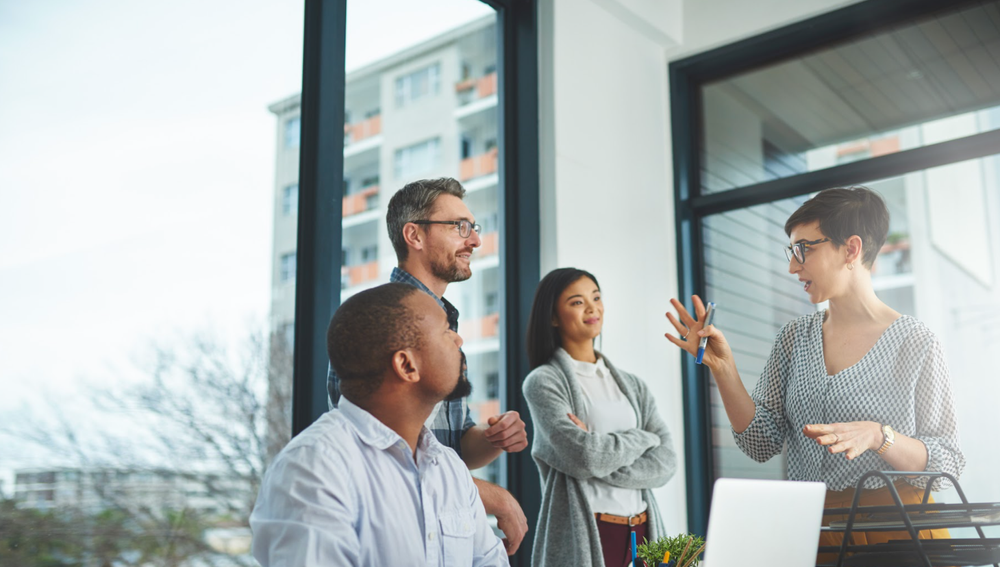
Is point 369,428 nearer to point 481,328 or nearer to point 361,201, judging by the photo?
point 361,201

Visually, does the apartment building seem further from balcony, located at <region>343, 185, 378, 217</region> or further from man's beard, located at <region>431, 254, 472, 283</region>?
man's beard, located at <region>431, 254, 472, 283</region>

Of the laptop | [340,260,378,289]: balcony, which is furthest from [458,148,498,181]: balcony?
the laptop

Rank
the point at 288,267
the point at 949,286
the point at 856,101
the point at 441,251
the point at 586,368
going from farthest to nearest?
the point at 856,101
the point at 949,286
the point at 586,368
the point at 288,267
the point at 441,251

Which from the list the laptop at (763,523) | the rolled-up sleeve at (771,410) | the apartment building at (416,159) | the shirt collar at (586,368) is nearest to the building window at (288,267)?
the apartment building at (416,159)

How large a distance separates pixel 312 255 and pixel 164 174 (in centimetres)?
51

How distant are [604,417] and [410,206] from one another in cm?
95

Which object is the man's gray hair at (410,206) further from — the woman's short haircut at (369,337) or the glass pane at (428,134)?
the woman's short haircut at (369,337)

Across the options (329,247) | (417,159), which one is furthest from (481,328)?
(329,247)

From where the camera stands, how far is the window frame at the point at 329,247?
8.80ft

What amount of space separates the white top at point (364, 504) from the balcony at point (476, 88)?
2082mm

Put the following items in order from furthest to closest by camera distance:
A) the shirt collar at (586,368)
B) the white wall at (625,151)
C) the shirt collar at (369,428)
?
1. the white wall at (625,151)
2. the shirt collar at (586,368)
3. the shirt collar at (369,428)

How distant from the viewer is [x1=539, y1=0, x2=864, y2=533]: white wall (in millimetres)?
3600

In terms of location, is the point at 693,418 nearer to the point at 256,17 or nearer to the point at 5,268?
the point at 256,17

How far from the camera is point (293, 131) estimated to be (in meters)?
2.77
